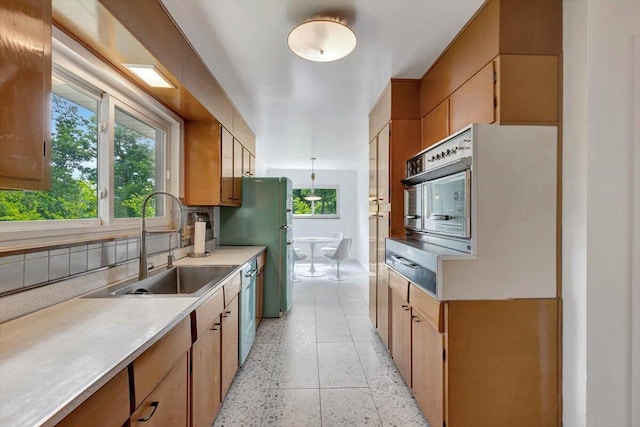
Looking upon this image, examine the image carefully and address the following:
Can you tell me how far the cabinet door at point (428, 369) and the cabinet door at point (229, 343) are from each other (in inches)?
46.3

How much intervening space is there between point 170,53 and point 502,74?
5.83 ft

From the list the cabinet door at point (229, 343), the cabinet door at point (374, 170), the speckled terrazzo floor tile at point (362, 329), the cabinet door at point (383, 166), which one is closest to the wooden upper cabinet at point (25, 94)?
the cabinet door at point (229, 343)

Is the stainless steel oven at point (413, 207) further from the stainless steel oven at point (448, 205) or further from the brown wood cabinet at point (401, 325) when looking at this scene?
the brown wood cabinet at point (401, 325)

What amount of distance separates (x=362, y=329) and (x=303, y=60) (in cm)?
262

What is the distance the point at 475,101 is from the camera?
168cm

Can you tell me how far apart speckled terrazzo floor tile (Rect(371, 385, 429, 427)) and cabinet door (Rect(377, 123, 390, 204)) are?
145 centimetres

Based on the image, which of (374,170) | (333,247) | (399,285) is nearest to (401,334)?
(399,285)

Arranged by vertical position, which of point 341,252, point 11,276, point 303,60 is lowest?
point 341,252

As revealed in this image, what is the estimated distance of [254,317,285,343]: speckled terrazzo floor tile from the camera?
2.91m

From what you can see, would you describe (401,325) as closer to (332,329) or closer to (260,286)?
(332,329)

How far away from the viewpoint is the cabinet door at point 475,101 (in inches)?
60.6

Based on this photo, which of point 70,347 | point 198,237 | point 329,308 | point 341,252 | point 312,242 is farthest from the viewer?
point 312,242
